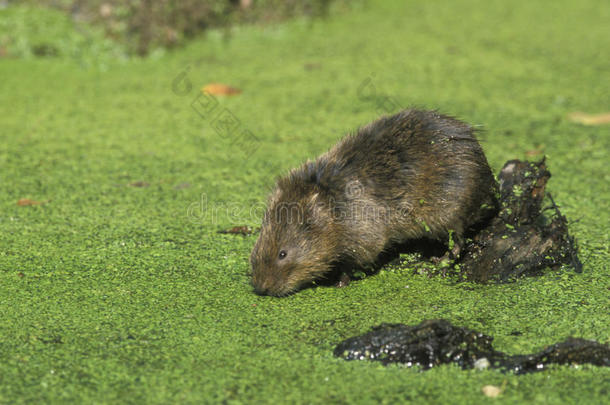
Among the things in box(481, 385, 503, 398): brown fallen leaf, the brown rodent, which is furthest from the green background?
the brown rodent

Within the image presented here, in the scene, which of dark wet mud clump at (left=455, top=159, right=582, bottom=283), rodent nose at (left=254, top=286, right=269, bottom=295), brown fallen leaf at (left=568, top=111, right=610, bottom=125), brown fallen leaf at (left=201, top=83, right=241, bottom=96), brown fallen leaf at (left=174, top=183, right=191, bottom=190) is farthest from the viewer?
brown fallen leaf at (left=201, top=83, right=241, bottom=96)

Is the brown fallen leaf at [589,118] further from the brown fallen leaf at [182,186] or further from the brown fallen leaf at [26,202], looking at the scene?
the brown fallen leaf at [26,202]

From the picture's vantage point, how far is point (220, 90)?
18.5 ft

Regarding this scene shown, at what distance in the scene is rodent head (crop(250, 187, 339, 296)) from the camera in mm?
3188

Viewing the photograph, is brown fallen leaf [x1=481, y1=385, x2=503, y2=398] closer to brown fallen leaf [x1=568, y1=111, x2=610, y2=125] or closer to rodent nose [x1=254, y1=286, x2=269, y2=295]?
rodent nose [x1=254, y1=286, x2=269, y2=295]

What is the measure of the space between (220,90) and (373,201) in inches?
105

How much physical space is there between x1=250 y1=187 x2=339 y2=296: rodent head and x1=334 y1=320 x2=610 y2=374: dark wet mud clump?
22.6 inches

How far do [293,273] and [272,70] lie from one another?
3.19 meters

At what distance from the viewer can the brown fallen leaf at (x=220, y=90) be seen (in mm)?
5621

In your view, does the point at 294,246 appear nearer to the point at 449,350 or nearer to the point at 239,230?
the point at 239,230

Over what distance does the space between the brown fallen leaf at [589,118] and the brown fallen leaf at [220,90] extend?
248 cm

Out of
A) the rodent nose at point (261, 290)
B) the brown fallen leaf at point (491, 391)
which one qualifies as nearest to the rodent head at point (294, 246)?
the rodent nose at point (261, 290)

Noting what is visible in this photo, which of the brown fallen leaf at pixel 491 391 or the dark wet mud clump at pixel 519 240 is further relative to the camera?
the dark wet mud clump at pixel 519 240

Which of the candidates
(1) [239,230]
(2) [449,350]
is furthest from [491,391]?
(1) [239,230]
